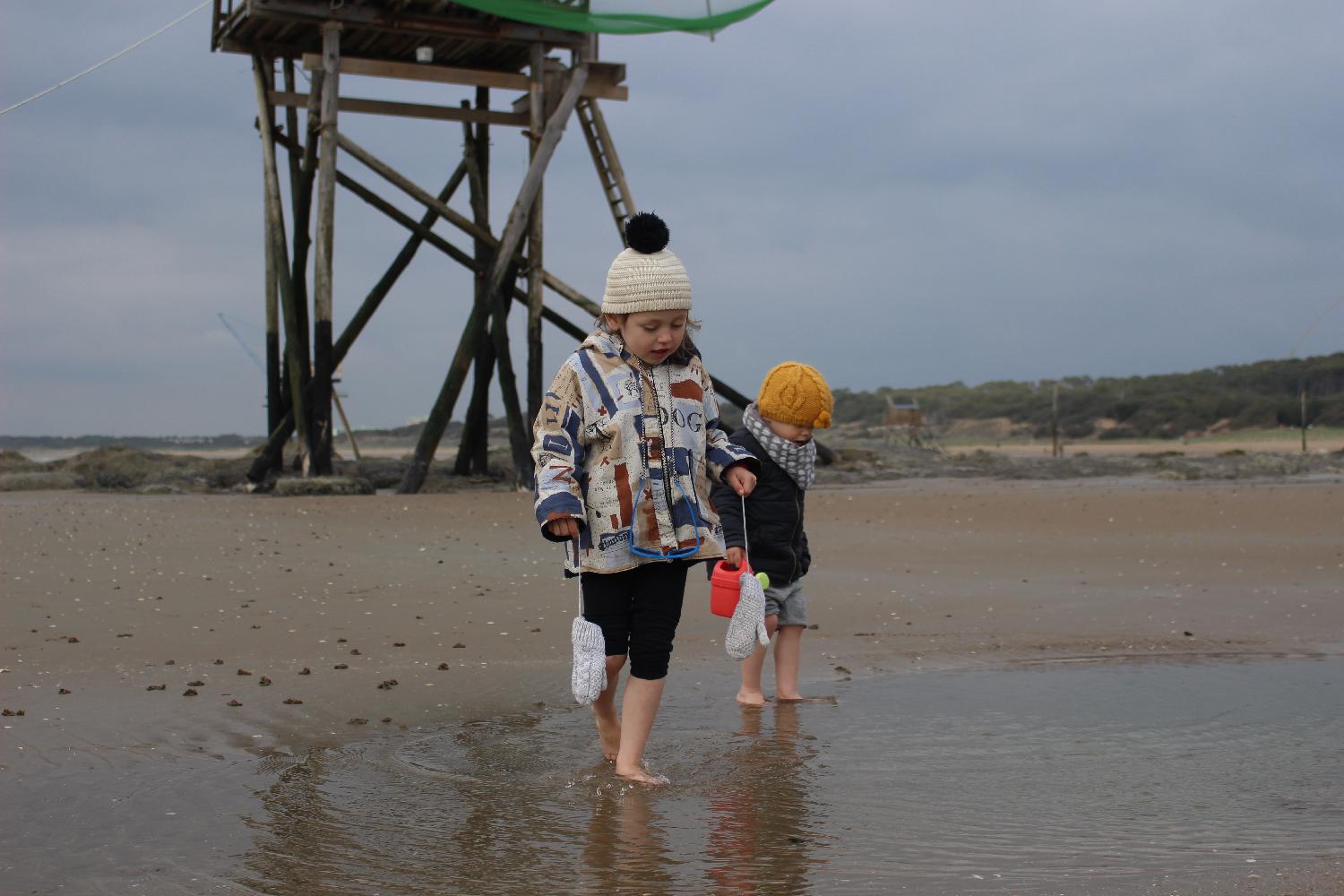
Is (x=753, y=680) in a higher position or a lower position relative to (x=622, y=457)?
lower

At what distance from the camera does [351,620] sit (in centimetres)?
705

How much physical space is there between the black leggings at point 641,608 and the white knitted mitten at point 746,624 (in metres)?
0.29

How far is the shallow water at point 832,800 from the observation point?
3.40m

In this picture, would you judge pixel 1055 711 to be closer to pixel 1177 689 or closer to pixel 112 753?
pixel 1177 689

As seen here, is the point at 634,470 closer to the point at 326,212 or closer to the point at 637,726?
the point at 637,726

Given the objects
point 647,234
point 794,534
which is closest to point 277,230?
point 794,534

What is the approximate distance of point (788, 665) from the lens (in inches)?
222

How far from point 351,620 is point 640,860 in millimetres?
3851

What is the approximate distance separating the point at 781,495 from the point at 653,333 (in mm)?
1489

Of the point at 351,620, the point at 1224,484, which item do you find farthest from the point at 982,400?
the point at 351,620

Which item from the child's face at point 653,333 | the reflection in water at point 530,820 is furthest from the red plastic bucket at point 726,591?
the child's face at point 653,333

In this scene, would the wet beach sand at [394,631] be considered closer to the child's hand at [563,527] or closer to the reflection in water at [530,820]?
the reflection in water at [530,820]

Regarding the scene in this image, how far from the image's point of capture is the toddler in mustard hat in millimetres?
5590

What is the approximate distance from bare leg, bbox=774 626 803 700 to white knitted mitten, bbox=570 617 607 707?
4.72ft
